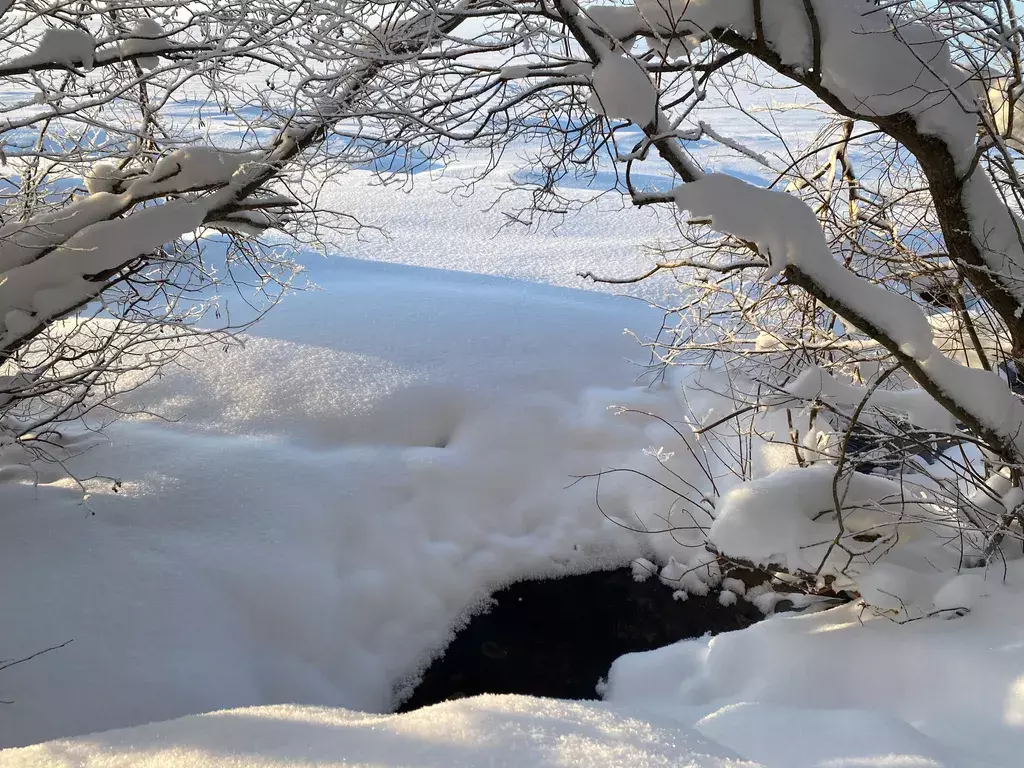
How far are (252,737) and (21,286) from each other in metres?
2.04

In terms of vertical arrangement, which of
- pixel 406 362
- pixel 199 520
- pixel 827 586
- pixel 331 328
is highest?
pixel 331 328

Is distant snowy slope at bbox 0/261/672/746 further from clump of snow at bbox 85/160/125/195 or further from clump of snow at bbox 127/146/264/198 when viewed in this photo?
clump of snow at bbox 127/146/264/198

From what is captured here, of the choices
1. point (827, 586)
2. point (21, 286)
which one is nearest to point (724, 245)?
point (827, 586)

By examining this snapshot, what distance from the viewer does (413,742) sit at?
2.17 meters

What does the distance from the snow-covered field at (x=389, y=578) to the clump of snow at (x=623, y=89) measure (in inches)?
80.8

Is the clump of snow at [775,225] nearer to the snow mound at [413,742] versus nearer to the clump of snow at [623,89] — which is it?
the clump of snow at [623,89]

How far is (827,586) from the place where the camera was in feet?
12.2

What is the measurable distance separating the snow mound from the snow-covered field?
1 centimetres

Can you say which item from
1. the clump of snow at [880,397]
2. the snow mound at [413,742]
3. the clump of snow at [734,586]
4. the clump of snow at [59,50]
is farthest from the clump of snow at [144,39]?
the clump of snow at [734,586]

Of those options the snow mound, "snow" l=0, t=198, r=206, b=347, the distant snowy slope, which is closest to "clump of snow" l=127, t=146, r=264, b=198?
"snow" l=0, t=198, r=206, b=347

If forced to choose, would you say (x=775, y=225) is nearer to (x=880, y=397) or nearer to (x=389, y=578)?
(x=880, y=397)

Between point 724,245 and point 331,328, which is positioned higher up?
point 331,328

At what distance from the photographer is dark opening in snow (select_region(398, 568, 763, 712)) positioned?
3.94m

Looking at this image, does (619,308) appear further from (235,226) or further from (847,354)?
(235,226)
